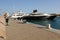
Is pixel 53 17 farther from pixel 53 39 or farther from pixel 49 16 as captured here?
pixel 53 39

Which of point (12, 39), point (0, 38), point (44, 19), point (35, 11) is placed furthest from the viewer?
point (35, 11)

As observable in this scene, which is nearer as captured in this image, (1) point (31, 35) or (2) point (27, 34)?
(1) point (31, 35)

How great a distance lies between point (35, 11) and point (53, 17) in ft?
36.6

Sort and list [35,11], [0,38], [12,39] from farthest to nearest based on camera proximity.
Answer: [35,11], [12,39], [0,38]

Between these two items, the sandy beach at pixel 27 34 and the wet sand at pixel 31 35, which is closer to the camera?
the sandy beach at pixel 27 34

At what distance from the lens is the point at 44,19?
97.5m

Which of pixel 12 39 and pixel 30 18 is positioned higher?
pixel 12 39

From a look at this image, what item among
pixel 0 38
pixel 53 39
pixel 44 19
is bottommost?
pixel 44 19

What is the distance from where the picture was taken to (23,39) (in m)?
12.3

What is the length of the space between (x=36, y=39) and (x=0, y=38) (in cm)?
512

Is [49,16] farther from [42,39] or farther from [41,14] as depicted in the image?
[42,39]

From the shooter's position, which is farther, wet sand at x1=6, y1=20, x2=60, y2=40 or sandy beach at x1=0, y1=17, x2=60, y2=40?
wet sand at x1=6, y1=20, x2=60, y2=40

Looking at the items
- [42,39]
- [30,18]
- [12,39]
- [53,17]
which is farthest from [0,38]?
[53,17]

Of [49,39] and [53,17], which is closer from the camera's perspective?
[49,39]
